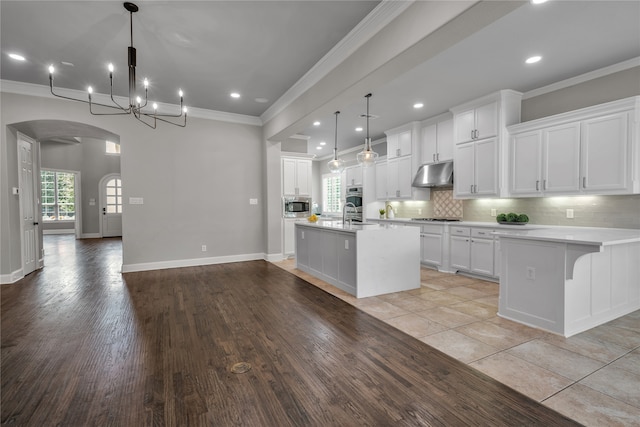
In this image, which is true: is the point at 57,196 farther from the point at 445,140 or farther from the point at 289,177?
the point at 445,140

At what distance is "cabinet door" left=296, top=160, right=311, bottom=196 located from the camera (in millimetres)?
6878

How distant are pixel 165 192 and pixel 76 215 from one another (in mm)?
7789

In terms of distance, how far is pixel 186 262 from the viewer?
5.76 metres

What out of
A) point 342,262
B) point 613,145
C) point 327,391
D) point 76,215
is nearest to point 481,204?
point 613,145

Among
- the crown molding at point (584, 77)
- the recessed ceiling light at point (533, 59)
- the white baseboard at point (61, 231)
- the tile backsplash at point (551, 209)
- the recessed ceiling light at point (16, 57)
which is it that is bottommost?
the white baseboard at point (61, 231)

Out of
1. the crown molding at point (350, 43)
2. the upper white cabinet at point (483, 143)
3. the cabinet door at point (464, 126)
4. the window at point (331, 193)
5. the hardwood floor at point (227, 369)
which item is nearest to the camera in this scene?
the hardwood floor at point (227, 369)

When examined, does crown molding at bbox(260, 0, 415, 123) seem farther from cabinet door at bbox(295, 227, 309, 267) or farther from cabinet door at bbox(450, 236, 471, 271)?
cabinet door at bbox(450, 236, 471, 271)

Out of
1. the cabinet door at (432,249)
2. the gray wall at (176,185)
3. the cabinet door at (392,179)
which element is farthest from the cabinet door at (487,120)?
the gray wall at (176,185)

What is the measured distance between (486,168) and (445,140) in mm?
1153

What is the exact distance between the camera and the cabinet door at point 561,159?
3.86 metres

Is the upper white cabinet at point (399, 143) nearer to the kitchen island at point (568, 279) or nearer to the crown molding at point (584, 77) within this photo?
the crown molding at point (584, 77)

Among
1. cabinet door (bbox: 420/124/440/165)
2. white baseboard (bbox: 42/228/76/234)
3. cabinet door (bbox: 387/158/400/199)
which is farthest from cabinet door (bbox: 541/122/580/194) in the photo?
white baseboard (bbox: 42/228/76/234)

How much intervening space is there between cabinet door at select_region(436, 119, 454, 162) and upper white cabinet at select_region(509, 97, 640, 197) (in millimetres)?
1171

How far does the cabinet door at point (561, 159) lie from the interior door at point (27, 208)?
815 cm
